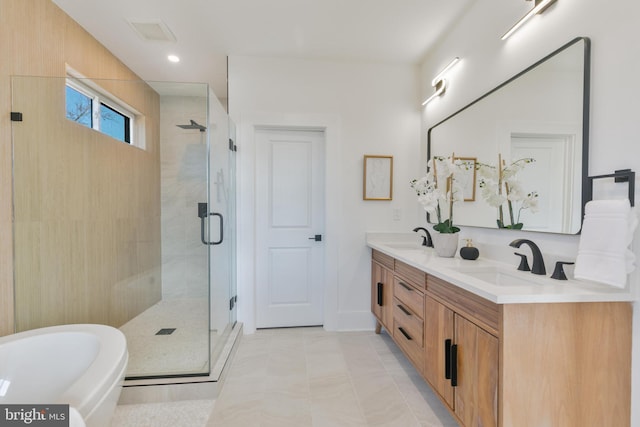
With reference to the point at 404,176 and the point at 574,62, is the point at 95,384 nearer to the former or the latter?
the point at 574,62

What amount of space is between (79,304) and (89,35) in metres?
2.23

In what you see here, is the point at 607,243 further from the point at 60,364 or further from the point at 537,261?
the point at 60,364

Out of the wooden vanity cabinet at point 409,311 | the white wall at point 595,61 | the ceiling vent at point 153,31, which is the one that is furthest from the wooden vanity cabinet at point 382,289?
the ceiling vent at point 153,31

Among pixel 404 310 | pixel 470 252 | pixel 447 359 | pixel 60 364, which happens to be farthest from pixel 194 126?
pixel 447 359

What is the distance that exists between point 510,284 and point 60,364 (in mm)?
2248

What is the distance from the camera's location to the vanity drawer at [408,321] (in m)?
1.79

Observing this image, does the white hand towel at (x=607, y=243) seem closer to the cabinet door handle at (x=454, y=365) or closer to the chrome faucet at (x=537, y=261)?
the chrome faucet at (x=537, y=261)

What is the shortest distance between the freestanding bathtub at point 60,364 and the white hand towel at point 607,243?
194cm

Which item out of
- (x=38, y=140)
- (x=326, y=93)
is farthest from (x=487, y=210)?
(x=38, y=140)

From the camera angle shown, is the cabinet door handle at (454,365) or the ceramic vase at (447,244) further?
the ceramic vase at (447,244)

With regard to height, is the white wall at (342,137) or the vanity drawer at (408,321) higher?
the white wall at (342,137)

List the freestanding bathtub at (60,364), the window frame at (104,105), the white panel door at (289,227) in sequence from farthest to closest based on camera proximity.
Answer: the white panel door at (289,227) → the window frame at (104,105) → the freestanding bathtub at (60,364)

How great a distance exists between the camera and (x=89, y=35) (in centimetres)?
237

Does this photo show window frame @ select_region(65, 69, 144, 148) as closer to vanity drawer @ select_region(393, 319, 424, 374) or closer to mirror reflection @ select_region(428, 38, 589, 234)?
vanity drawer @ select_region(393, 319, 424, 374)
